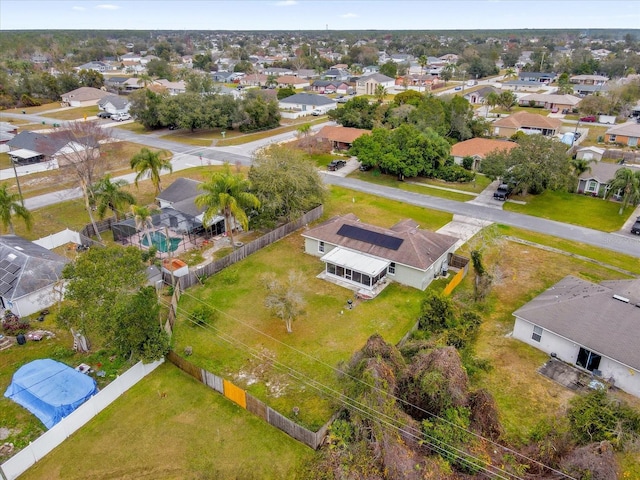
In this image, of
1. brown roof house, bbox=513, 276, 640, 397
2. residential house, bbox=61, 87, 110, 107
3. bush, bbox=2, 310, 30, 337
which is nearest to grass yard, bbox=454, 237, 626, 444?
brown roof house, bbox=513, 276, 640, 397

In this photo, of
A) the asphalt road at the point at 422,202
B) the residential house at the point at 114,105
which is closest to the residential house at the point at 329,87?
the residential house at the point at 114,105

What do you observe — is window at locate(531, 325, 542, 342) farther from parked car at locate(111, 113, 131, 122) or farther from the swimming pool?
parked car at locate(111, 113, 131, 122)

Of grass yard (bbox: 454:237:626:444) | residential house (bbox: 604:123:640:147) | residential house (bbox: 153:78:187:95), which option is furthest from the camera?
residential house (bbox: 153:78:187:95)

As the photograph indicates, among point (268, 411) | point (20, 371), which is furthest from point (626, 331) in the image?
point (20, 371)

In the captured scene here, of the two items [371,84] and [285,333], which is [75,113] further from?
[285,333]

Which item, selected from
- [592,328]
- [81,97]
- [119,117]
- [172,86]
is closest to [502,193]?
[592,328]

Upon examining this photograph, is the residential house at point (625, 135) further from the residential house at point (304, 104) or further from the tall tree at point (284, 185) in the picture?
the tall tree at point (284, 185)
